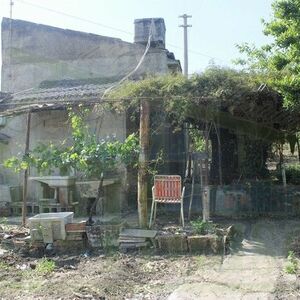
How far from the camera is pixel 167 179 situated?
9.04 metres

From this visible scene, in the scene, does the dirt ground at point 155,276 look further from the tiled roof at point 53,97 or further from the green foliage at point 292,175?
the green foliage at point 292,175

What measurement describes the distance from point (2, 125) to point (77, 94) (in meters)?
2.56

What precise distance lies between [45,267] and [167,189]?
292 centimetres

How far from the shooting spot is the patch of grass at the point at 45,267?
22.9 ft

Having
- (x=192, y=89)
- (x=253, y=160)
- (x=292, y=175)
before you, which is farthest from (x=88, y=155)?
(x=292, y=175)

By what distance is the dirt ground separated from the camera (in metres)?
5.92

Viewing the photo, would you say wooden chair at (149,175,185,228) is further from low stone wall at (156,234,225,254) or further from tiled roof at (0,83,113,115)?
tiled roof at (0,83,113,115)

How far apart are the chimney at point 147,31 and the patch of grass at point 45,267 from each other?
1367 centimetres

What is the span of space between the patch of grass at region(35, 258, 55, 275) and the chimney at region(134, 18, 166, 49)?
13.7 meters

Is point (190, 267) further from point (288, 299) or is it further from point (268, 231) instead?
point (268, 231)

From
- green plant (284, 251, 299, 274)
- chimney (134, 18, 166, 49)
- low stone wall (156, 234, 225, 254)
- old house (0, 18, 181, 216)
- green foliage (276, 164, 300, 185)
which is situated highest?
chimney (134, 18, 166, 49)

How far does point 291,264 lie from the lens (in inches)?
270

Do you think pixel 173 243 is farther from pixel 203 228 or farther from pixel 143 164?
pixel 143 164

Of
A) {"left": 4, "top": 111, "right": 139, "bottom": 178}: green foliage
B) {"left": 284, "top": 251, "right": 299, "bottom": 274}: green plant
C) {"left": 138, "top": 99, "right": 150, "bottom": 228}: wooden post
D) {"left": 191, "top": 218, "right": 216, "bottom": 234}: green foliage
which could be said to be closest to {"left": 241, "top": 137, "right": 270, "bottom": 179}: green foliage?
{"left": 4, "top": 111, "right": 139, "bottom": 178}: green foliage
